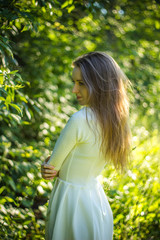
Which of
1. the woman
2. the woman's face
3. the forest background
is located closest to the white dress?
the woman

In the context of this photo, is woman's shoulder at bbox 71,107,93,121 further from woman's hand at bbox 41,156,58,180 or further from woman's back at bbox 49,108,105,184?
woman's hand at bbox 41,156,58,180

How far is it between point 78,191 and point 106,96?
0.63 m

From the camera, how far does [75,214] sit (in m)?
1.37

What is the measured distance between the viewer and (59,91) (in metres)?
3.01

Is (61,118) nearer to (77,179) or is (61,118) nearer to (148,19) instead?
(77,179)

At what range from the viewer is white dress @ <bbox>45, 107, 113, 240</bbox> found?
130cm

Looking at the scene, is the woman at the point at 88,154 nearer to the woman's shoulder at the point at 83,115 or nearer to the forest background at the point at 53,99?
the woman's shoulder at the point at 83,115

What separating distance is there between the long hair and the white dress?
69mm

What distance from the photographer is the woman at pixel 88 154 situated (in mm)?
1338

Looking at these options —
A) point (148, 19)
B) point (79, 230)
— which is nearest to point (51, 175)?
point (79, 230)

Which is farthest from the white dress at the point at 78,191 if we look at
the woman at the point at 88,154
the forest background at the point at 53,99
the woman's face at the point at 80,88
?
the forest background at the point at 53,99

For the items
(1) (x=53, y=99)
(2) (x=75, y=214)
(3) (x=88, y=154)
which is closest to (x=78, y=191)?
(2) (x=75, y=214)

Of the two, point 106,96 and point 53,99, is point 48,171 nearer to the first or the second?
point 106,96

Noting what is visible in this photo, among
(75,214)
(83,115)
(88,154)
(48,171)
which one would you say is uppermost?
(83,115)
